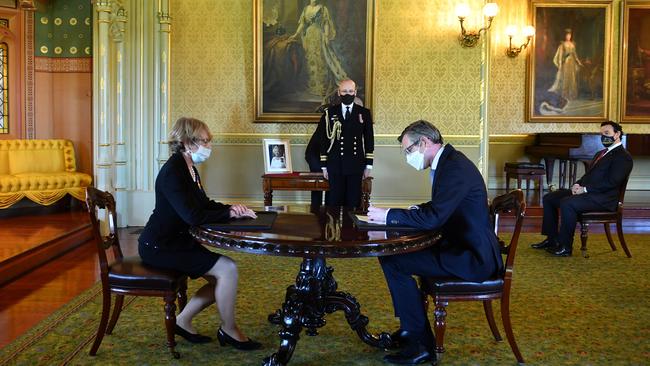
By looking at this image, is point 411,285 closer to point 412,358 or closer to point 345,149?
point 412,358

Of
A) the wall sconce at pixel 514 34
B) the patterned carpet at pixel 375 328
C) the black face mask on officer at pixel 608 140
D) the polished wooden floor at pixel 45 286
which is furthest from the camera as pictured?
the wall sconce at pixel 514 34

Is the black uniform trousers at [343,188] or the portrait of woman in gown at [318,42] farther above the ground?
the portrait of woman in gown at [318,42]

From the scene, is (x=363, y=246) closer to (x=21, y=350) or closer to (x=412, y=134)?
(x=412, y=134)

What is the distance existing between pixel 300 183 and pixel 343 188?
1.93 feet

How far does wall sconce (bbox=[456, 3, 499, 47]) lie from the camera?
27.0 feet

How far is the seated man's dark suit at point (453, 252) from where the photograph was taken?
3.41 m

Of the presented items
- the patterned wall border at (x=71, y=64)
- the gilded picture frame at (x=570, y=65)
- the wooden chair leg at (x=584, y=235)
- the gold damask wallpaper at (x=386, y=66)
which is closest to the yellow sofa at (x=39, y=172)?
the patterned wall border at (x=71, y=64)

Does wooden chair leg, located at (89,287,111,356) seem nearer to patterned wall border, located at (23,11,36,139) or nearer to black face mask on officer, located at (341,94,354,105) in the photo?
black face mask on officer, located at (341,94,354,105)

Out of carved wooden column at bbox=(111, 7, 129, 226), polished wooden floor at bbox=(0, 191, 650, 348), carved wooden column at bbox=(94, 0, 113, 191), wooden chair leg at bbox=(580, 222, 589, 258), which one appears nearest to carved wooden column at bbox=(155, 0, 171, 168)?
carved wooden column at bbox=(111, 7, 129, 226)

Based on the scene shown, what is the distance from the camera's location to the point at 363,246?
9.62 ft

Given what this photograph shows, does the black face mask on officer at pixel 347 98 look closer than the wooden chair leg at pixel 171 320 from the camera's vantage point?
No

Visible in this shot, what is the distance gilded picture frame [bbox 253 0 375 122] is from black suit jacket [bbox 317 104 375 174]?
78.0 inches

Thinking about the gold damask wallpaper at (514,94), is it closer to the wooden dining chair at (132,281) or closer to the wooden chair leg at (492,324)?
the wooden chair leg at (492,324)

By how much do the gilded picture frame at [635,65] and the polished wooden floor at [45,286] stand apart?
28.6 feet
